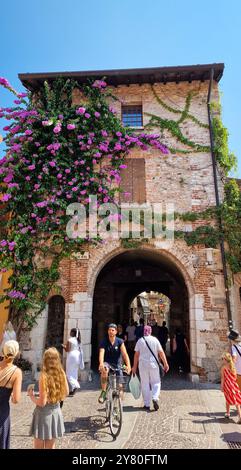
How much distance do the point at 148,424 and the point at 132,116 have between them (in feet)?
34.4

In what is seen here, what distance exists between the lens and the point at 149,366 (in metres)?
5.93

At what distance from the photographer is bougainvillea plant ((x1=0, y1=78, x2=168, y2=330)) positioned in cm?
941

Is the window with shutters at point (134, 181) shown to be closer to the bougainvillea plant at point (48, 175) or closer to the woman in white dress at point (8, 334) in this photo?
the bougainvillea plant at point (48, 175)

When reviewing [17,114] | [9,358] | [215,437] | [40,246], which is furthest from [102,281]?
[9,358]

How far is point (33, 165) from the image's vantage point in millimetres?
9656

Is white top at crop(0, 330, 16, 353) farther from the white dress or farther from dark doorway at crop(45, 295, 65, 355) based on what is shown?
the white dress

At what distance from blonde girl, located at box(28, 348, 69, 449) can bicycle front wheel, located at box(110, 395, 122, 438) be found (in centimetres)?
148

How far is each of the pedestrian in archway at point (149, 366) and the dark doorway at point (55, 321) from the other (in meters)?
4.64

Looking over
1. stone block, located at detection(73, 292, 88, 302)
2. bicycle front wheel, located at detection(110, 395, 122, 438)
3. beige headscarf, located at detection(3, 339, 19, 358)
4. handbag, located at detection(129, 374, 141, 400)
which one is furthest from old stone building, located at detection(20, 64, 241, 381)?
beige headscarf, located at detection(3, 339, 19, 358)

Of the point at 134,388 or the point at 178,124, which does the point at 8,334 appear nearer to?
the point at 134,388

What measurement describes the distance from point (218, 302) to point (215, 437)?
16.5 ft

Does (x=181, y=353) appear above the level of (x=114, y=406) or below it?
above

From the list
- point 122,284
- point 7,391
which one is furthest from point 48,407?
point 122,284
